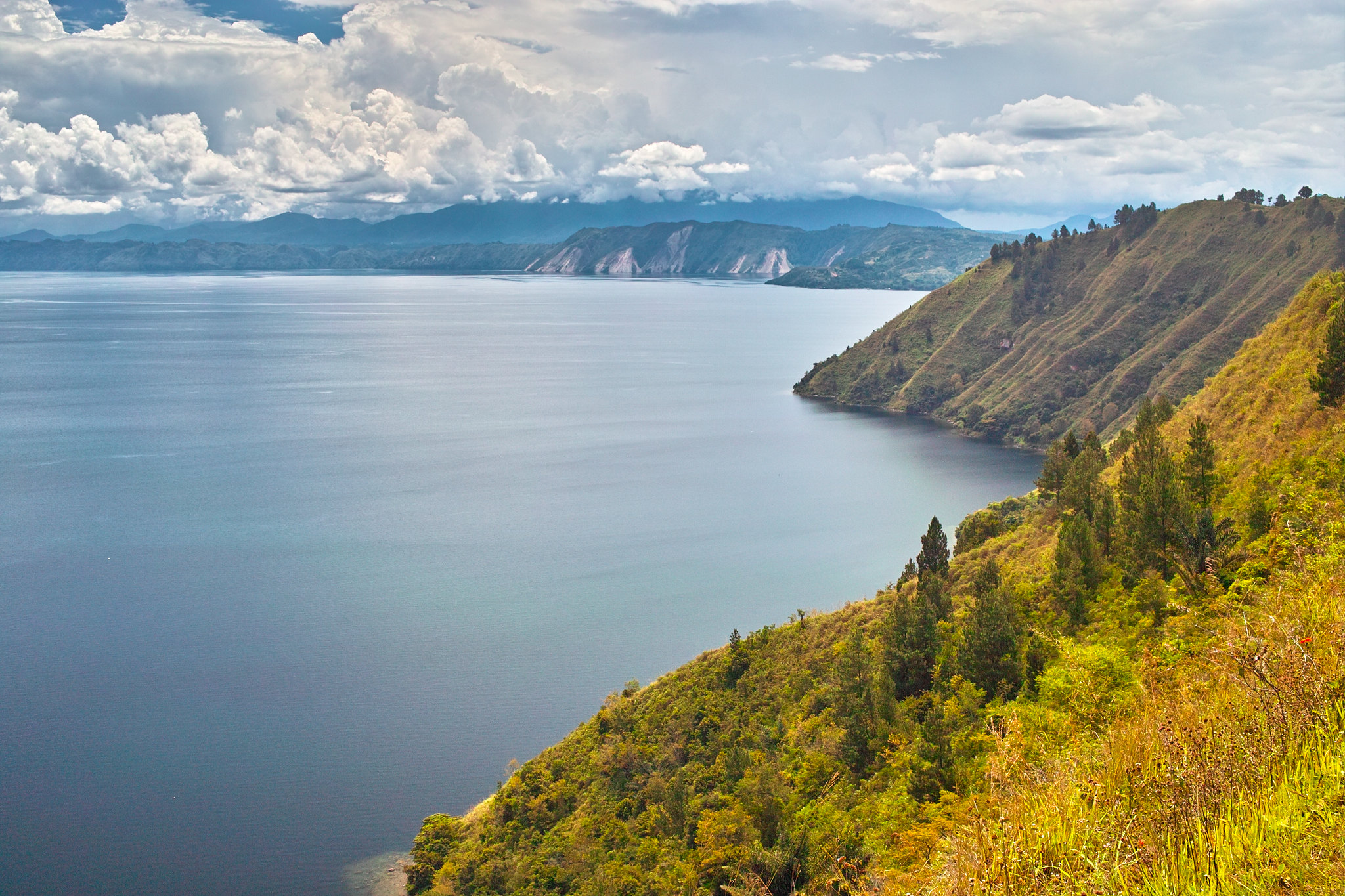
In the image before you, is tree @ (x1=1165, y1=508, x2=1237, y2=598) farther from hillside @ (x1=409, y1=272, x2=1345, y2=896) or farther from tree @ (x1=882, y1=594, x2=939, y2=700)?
tree @ (x1=882, y1=594, x2=939, y2=700)

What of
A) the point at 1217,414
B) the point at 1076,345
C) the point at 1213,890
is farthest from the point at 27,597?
the point at 1076,345

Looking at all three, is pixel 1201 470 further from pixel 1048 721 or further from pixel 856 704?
pixel 1048 721

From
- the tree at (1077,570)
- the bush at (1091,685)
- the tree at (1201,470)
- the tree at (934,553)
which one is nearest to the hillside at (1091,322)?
the tree at (934,553)

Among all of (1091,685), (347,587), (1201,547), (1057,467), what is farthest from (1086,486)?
(347,587)

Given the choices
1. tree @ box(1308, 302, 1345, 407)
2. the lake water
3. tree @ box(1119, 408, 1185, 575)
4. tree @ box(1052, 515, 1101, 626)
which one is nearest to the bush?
tree @ box(1119, 408, 1185, 575)

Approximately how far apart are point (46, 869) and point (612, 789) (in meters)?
23.0

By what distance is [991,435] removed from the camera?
14188 cm

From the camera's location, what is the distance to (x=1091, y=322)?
159m

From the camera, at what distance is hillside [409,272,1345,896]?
578 cm

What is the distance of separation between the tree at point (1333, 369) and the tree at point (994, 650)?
996 centimetres

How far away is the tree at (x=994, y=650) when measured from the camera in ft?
85.3

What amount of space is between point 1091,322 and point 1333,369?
14695 cm

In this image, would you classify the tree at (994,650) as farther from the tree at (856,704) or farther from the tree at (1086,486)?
the tree at (1086,486)

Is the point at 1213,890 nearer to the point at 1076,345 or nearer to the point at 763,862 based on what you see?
the point at 763,862
